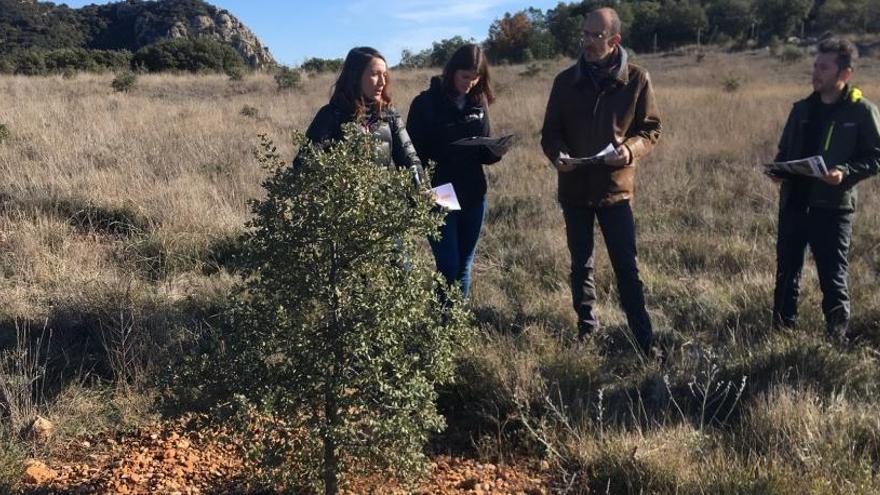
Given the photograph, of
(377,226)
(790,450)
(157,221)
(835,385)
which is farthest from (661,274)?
(157,221)

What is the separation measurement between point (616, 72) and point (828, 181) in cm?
132

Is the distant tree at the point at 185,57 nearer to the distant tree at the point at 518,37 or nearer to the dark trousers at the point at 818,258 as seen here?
the distant tree at the point at 518,37

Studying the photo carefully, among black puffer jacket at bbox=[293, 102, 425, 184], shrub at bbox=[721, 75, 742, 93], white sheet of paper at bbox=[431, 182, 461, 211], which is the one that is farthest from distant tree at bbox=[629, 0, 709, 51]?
black puffer jacket at bbox=[293, 102, 425, 184]

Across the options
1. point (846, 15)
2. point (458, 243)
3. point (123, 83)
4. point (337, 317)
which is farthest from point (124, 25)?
point (337, 317)

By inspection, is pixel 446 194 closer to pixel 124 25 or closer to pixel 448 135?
pixel 448 135

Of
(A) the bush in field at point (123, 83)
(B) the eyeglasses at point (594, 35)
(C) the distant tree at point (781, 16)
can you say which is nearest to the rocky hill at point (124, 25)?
(A) the bush in field at point (123, 83)

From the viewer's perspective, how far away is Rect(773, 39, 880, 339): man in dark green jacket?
13.2ft

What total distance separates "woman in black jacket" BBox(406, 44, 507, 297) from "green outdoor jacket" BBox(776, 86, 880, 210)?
185 cm

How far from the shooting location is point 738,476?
263 cm

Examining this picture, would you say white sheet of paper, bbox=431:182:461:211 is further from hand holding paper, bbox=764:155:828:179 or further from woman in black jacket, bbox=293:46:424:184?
hand holding paper, bbox=764:155:828:179

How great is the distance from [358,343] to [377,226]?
39 centimetres

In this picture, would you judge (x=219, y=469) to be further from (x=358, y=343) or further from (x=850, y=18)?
(x=850, y=18)

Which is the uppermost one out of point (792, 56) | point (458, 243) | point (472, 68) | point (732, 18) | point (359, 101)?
point (732, 18)

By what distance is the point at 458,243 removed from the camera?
174 inches
